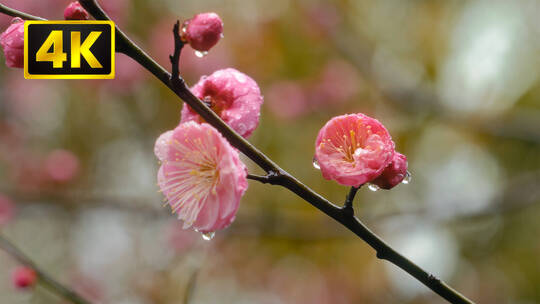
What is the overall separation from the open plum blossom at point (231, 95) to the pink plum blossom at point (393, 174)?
0.26 m

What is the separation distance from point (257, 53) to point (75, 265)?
7.14 feet

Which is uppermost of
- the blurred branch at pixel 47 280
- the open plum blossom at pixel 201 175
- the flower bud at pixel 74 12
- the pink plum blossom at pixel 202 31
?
the flower bud at pixel 74 12

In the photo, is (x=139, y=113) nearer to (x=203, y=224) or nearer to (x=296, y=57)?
(x=296, y=57)

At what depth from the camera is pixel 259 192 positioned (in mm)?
3615

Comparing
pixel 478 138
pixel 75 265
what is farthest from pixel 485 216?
pixel 75 265

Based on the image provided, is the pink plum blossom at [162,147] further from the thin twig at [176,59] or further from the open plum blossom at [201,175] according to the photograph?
the thin twig at [176,59]

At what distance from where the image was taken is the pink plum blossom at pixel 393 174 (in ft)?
2.60

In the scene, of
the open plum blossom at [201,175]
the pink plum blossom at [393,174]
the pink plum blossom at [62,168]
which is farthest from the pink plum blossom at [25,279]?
the pink plum blossom at [62,168]

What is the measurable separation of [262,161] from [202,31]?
0.25 metres

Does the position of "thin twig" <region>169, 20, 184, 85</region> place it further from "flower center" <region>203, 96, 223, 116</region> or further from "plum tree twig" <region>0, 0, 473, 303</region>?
"flower center" <region>203, 96, 223, 116</region>

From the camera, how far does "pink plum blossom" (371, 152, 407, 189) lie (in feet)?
2.60

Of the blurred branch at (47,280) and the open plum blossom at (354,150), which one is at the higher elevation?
the open plum blossom at (354,150)

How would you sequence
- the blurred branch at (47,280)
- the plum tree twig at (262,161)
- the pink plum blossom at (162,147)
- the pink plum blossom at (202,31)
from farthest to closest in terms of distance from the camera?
the blurred branch at (47,280)
the pink plum blossom at (162,147)
the pink plum blossom at (202,31)
the plum tree twig at (262,161)

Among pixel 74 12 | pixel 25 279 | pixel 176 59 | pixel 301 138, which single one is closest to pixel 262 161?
pixel 176 59
